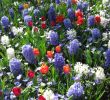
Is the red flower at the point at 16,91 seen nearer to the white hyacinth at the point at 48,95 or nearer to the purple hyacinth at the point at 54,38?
the white hyacinth at the point at 48,95

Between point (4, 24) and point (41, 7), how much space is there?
0.71 meters

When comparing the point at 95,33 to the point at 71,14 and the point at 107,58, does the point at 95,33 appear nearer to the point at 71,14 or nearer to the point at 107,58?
the point at 107,58

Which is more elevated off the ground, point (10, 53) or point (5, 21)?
point (5, 21)

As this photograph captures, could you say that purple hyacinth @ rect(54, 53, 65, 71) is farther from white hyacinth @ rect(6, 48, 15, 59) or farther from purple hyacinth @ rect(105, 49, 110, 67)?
white hyacinth @ rect(6, 48, 15, 59)

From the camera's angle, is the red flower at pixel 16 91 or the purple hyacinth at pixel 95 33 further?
the purple hyacinth at pixel 95 33

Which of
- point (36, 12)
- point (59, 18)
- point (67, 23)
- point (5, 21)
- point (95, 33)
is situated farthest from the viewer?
point (36, 12)

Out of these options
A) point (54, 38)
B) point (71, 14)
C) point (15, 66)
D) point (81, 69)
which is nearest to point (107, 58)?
point (81, 69)

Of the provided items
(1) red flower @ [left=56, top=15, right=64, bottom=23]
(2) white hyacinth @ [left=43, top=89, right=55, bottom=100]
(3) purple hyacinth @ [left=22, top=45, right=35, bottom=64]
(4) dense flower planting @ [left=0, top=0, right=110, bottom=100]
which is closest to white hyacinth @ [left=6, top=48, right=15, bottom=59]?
(4) dense flower planting @ [left=0, top=0, right=110, bottom=100]

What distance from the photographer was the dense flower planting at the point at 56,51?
374cm

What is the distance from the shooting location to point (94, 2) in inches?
233

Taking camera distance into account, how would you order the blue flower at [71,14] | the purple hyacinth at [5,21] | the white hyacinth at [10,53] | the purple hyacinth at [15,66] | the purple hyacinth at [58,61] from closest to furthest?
the purple hyacinth at [58,61]
the purple hyacinth at [15,66]
the white hyacinth at [10,53]
the blue flower at [71,14]
the purple hyacinth at [5,21]

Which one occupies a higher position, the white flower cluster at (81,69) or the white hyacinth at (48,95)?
the white flower cluster at (81,69)

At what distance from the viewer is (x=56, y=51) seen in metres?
4.29

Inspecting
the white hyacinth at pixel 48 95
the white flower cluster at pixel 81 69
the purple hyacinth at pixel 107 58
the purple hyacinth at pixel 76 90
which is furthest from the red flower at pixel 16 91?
the purple hyacinth at pixel 107 58
